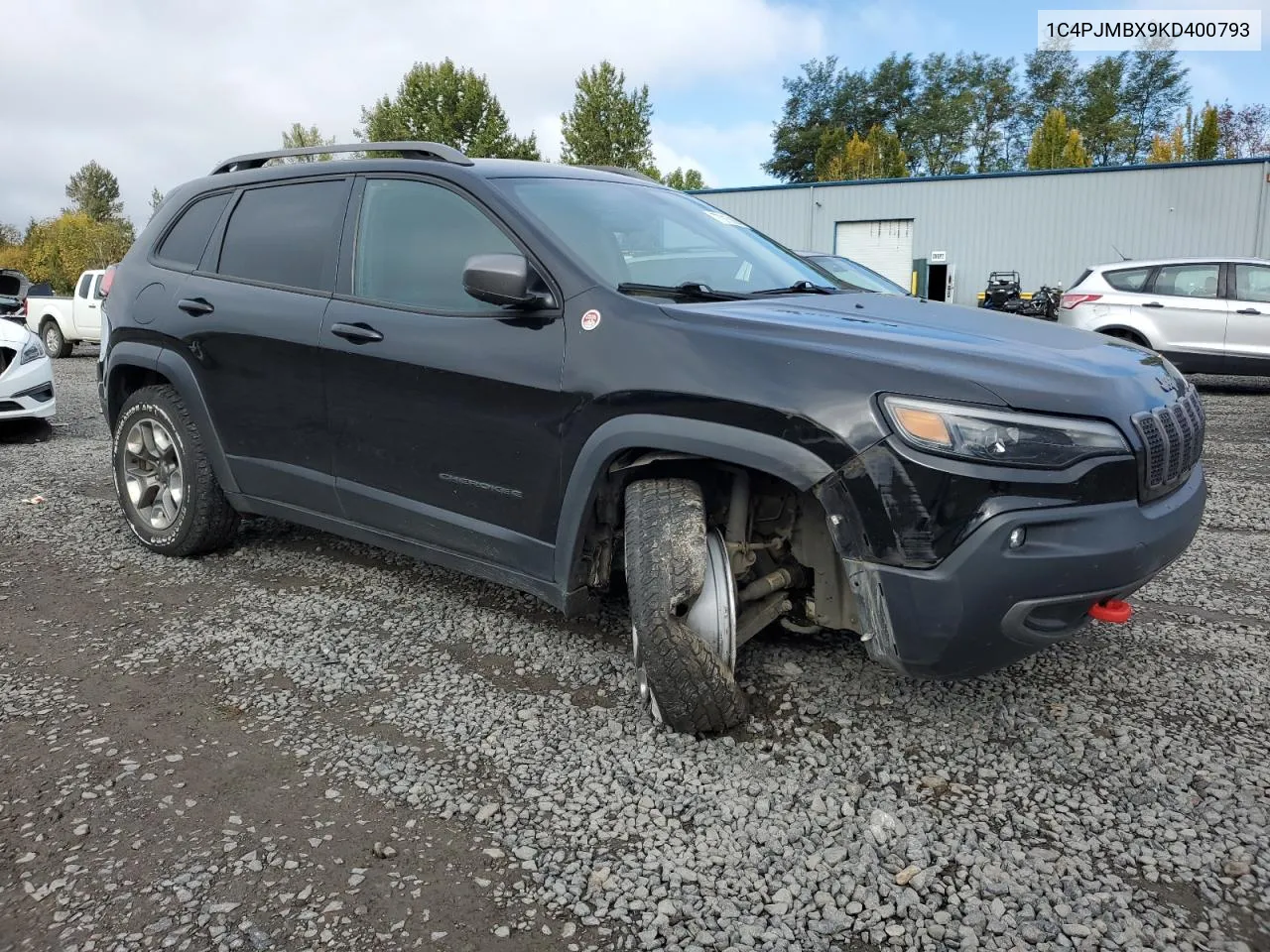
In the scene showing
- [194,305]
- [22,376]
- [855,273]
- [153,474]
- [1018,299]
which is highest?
[1018,299]

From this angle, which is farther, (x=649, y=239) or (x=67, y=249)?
(x=67, y=249)

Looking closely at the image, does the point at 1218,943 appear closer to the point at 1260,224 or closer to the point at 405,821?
the point at 405,821

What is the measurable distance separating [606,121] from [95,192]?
61.4 metres

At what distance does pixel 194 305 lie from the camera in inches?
159

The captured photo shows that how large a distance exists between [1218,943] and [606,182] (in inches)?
121

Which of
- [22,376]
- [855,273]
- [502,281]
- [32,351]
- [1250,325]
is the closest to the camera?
[502,281]

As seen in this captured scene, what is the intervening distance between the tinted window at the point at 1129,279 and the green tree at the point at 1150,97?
54.3 metres

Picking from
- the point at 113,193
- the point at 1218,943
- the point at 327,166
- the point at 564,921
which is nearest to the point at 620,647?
the point at 564,921

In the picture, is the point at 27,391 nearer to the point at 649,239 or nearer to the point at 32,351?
the point at 32,351

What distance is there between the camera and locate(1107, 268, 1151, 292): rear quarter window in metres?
11.6

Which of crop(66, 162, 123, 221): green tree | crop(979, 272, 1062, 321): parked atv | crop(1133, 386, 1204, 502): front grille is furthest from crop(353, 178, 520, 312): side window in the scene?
crop(66, 162, 123, 221): green tree

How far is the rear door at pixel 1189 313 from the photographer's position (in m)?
11.1

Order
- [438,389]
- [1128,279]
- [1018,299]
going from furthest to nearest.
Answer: [1018,299] → [1128,279] → [438,389]

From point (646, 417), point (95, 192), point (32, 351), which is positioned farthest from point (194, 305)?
point (95, 192)
